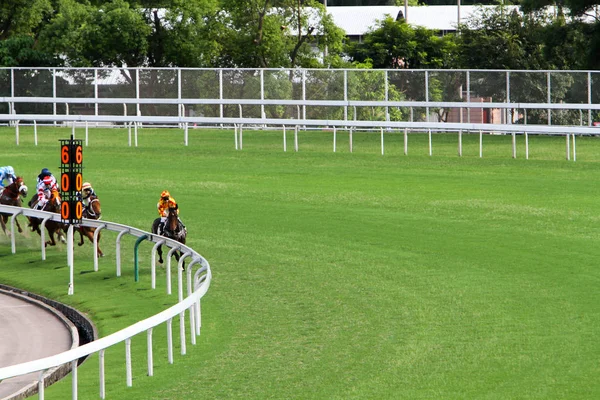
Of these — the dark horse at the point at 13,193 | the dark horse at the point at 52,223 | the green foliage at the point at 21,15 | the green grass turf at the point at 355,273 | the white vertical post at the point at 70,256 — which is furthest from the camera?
the green foliage at the point at 21,15

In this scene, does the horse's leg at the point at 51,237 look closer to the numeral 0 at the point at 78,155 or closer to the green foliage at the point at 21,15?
the numeral 0 at the point at 78,155

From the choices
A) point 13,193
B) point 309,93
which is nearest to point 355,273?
point 13,193

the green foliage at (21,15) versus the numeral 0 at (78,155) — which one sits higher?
the green foliage at (21,15)

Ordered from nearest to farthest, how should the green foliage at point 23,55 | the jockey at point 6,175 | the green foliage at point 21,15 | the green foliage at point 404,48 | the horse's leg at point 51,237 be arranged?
the horse's leg at point 51,237, the jockey at point 6,175, the green foliage at point 23,55, the green foliage at point 21,15, the green foliage at point 404,48

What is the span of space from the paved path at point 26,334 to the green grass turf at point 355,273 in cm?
46

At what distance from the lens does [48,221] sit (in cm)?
1816

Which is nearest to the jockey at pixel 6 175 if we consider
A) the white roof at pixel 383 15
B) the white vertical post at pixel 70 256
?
the white vertical post at pixel 70 256

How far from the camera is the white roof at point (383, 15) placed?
66.6 m

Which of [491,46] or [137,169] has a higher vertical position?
[491,46]

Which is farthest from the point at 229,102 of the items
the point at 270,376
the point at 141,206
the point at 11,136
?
the point at 270,376

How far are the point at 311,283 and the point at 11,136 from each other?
20.9 meters

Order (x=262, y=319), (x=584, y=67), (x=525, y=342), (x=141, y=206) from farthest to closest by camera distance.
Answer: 1. (x=584, y=67)
2. (x=141, y=206)
3. (x=262, y=319)
4. (x=525, y=342)

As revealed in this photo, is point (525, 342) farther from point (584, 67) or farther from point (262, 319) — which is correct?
point (584, 67)

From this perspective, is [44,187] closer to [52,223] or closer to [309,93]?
[52,223]
